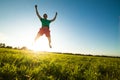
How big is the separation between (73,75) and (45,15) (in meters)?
5.77

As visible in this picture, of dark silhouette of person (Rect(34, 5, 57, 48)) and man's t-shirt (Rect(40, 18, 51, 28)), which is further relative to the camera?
man's t-shirt (Rect(40, 18, 51, 28))

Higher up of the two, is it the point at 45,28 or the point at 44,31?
the point at 45,28

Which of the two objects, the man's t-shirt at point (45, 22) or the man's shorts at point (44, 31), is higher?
the man's t-shirt at point (45, 22)

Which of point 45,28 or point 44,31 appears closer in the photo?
point 44,31

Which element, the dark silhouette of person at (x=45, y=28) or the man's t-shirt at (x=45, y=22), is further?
the man's t-shirt at (x=45, y=22)

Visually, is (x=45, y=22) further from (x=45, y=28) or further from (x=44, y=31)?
(x=44, y=31)

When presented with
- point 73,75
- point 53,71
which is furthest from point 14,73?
point 73,75

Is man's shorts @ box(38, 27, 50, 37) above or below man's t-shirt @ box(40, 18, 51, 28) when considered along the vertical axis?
below

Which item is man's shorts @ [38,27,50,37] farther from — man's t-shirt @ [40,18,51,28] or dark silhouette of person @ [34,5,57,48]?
man's t-shirt @ [40,18,51,28]

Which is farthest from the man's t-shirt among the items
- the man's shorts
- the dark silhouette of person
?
the man's shorts

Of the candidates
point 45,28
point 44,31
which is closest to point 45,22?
point 45,28

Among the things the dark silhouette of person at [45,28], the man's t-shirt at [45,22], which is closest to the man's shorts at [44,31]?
the dark silhouette of person at [45,28]

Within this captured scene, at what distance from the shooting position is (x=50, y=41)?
11406mm

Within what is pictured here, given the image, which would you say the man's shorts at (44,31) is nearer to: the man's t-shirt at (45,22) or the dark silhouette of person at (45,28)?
the dark silhouette of person at (45,28)
